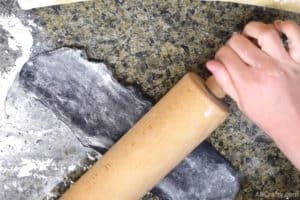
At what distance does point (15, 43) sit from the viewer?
1219mm

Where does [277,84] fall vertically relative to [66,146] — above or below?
above

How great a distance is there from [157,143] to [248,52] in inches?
10.5

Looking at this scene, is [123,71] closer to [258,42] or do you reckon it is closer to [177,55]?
[177,55]

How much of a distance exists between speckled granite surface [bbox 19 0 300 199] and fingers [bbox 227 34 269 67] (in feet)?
0.45

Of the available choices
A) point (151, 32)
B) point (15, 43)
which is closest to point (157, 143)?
point (151, 32)

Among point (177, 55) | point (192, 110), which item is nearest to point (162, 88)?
point (177, 55)

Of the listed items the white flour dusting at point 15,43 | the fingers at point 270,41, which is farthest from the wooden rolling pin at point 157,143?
the white flour dusting at point 15,43

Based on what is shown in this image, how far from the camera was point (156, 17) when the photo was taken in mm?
1229

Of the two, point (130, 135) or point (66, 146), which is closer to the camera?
point (130, 135)

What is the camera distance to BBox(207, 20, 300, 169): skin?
107 cm

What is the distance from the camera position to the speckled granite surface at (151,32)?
1.22 metres

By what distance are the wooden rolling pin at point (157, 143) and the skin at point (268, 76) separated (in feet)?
0.15

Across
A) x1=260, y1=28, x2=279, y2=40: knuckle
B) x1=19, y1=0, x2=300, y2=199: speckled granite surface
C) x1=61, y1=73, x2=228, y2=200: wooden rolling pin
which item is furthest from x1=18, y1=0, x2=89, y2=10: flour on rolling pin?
x1=260, y1=28, x2=279, y2=40: knuckle

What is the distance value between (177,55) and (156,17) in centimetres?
10
